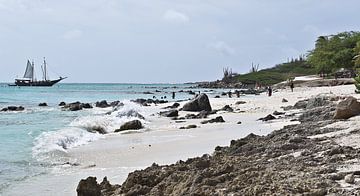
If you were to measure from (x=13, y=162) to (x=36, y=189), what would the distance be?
13.1 feet

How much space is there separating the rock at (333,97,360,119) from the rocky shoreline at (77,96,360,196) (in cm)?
282

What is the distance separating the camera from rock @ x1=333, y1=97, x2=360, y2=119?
13.9 metres

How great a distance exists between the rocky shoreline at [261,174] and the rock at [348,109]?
2.82 m

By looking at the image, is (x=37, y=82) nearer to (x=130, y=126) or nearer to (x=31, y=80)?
(x=31, y=80)

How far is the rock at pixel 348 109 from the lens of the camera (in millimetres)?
13883

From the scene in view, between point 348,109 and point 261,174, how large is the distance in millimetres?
7150

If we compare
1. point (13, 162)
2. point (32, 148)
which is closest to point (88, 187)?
point (13, 162)

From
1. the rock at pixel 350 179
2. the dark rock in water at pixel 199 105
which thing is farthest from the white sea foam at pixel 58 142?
the dark rock in water at pixel 199 105

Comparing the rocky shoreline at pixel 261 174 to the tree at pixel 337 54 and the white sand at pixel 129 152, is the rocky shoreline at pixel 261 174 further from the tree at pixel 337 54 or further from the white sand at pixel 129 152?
the tree at pixel 337 54

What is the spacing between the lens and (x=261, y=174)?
25.2 ft

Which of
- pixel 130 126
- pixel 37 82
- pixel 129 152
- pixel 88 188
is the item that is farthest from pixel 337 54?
pixel 37 82

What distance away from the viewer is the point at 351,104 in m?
14.0

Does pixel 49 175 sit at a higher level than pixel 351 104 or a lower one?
lower

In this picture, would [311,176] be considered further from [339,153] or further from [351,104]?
[351,104]
